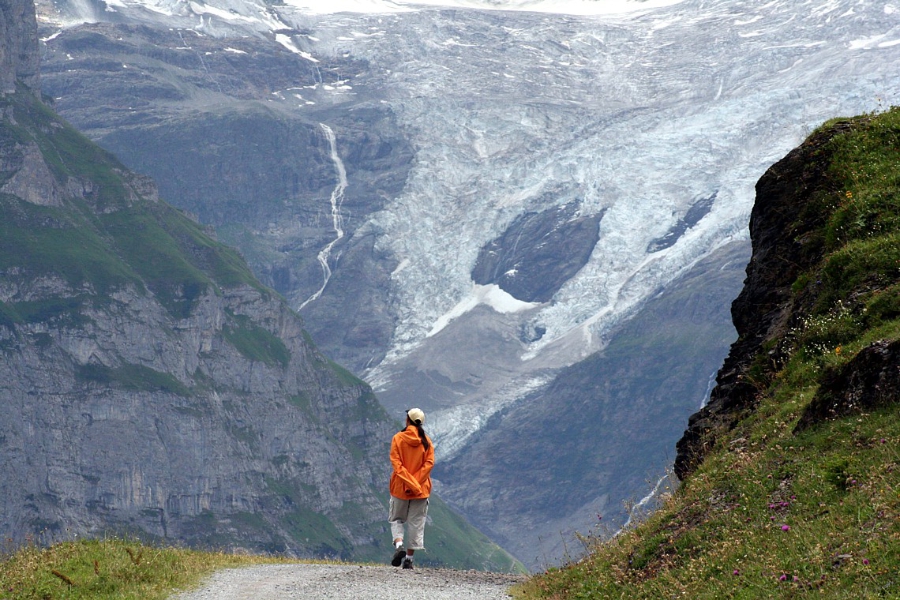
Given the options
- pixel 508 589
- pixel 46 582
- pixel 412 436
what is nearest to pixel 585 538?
pixel 508 589

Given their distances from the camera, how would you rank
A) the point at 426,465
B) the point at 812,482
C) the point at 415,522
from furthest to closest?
the point at 415,522
the point at 426,465
the point at 812,482

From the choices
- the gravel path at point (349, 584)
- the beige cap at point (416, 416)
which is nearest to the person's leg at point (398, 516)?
the gravel path at point (349, 584)

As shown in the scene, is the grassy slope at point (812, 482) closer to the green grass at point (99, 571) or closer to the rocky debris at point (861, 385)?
the rocky debris at point (861, 385)

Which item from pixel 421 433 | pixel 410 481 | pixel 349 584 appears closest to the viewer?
pixel 349 584

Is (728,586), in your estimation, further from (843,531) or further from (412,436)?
(412,436)

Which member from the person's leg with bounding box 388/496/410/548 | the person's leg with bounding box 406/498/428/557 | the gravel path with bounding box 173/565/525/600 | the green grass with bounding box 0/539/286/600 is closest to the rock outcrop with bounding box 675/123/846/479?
the gravel path with bounding box 173/565/525/600

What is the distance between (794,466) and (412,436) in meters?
9.87

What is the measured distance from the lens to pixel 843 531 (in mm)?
14000

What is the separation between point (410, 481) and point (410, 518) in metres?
1.26

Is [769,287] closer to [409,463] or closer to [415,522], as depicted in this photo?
[409,463]

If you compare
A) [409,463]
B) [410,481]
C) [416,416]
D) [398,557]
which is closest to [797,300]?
[416,416]

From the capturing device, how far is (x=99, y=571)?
20750 mm

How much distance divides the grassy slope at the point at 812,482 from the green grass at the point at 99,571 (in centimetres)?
697

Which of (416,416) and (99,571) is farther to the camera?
(416,416)
